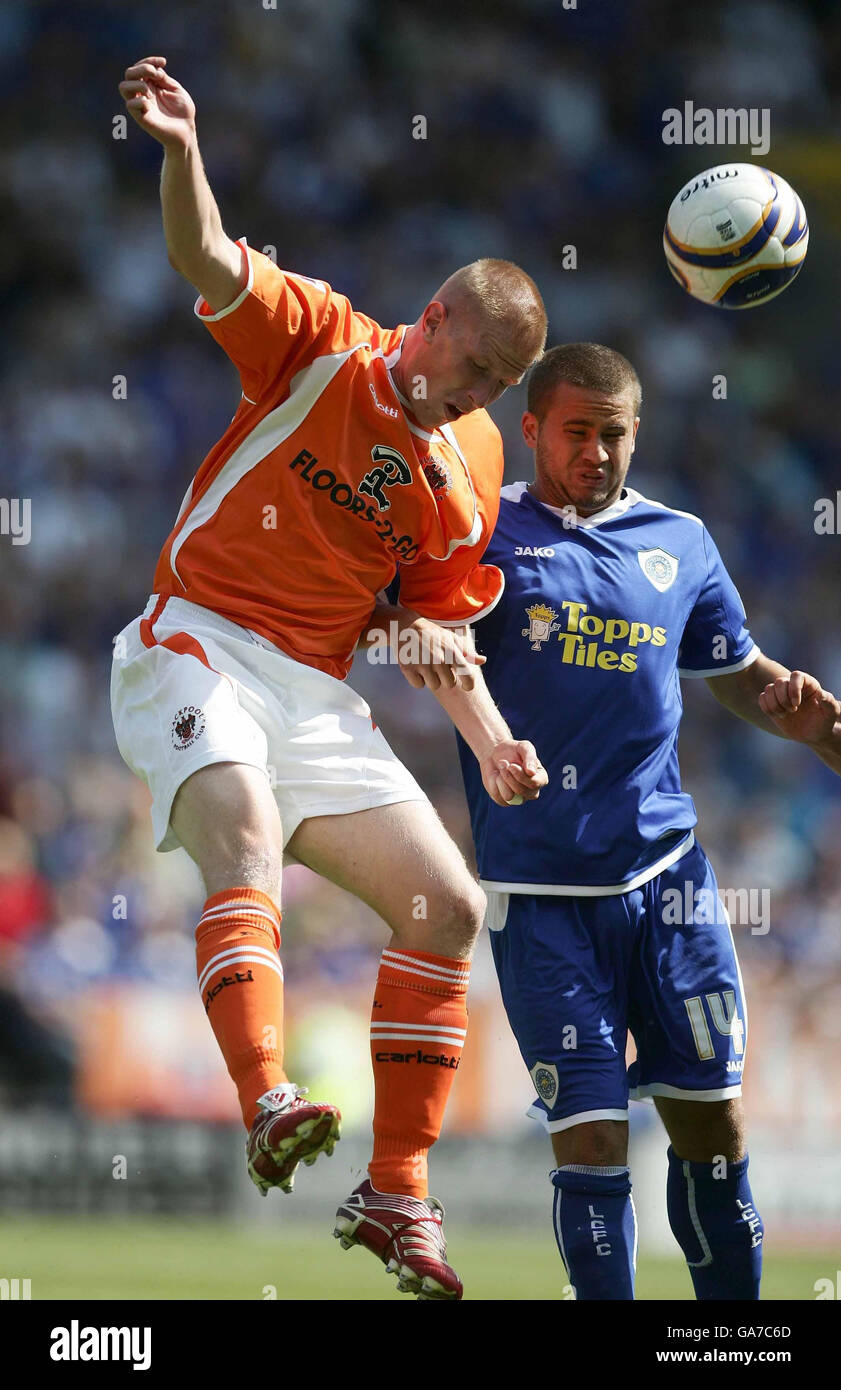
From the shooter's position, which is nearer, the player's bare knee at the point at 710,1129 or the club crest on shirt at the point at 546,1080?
the club crest on shirt at the point at 546,1080

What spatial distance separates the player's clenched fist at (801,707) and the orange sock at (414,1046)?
1257 mm

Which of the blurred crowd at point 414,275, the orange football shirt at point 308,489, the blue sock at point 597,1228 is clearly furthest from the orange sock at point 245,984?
the blurred crowd at point 414,275

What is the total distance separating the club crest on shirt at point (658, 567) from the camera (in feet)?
16.5

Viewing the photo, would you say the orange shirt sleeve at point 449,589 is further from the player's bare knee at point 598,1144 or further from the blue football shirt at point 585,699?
the player's bare knee at point 598,1144

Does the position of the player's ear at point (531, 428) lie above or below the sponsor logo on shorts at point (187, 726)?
above

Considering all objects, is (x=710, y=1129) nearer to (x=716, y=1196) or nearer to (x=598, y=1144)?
(x=716, y=1196)

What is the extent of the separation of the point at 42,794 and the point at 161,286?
4.63 meters

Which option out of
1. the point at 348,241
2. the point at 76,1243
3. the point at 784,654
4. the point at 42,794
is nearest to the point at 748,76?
the point at 348,241

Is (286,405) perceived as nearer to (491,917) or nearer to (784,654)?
(491,917)

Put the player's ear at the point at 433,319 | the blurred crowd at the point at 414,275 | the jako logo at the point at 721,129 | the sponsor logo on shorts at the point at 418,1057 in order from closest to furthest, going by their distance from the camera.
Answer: the sponsor logo on shorts at the point at 418,1057 → the player's ear at the point at 433,319 → the blurred crowd at the point at 414,275 → the jako logo at the point at 721,129

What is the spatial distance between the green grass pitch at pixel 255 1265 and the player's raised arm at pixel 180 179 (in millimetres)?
4011

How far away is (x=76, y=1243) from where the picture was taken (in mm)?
8164

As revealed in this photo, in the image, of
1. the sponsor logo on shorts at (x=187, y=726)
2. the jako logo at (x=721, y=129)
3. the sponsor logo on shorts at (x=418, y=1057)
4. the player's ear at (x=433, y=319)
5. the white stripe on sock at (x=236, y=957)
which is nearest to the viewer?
the white stripe on sock at (x=236, y=957)

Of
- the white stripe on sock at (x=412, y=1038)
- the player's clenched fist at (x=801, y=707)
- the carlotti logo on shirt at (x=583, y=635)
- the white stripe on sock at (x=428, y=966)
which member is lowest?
the white stripe on sock at (x=412, y=1038)
